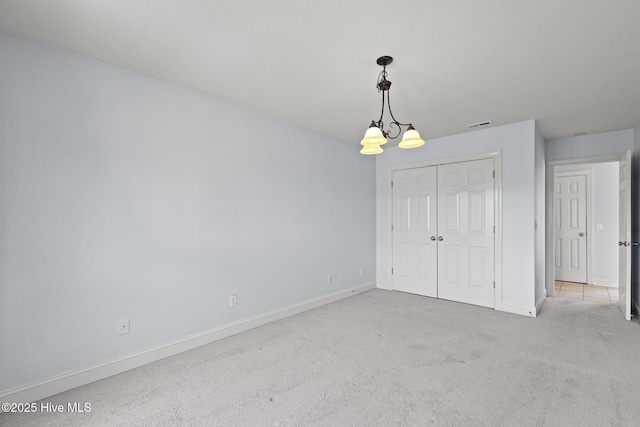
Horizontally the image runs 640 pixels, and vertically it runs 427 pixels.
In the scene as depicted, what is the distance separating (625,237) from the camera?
3.75m

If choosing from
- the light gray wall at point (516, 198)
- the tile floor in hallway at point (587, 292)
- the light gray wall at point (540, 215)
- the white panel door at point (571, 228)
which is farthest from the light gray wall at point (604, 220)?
the light gray wall at point (516, 198)

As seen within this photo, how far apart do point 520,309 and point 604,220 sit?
3131 millimetres

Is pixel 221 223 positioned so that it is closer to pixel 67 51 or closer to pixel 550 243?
pixel 67 51

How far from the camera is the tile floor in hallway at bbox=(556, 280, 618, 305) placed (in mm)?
4594

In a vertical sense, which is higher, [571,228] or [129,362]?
Result: [571,228]

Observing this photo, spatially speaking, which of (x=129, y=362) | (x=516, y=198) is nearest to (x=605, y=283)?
(x=516, y=198)

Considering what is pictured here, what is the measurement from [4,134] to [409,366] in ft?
11.0

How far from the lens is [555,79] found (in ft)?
8.71

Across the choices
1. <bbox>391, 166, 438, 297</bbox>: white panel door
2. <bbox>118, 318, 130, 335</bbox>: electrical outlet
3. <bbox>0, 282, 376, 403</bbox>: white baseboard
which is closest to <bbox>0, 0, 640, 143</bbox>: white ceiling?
<bbox>391, 166, 438, 297</bbox>: white panel door

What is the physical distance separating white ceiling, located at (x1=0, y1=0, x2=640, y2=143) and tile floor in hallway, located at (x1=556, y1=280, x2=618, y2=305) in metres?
2.83

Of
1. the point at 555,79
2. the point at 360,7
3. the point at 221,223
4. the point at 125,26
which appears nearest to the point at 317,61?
the point at 360,7

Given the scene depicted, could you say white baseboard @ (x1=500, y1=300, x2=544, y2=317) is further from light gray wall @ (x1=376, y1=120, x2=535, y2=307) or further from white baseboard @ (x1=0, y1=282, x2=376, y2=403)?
white baseboard @ (x1=0, y1=282, x2=376, y2=403)

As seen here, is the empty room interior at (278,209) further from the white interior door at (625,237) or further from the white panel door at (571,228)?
the white panel door at (571,228)

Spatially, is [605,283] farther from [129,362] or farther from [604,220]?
[129,362]
